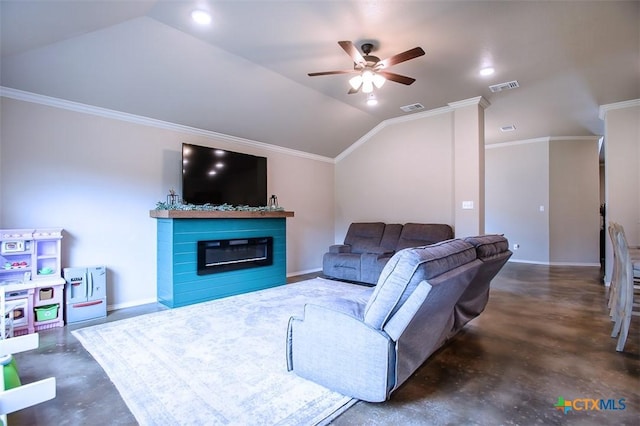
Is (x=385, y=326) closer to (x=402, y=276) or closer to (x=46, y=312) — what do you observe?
(x=402, y=276)

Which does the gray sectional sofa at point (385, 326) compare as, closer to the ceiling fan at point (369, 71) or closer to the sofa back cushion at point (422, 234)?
the ceiling fan at point (369, 71)

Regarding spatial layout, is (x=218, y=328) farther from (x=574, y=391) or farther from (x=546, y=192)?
(x=546, y=192)

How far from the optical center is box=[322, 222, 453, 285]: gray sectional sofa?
498 centimetres

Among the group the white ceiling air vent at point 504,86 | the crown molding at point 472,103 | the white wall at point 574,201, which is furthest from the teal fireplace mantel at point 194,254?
the white wall at point 574,201

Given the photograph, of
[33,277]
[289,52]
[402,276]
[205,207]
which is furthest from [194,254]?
[402,276]

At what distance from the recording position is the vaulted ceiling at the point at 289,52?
263 cm

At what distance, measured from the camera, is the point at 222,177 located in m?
4.52

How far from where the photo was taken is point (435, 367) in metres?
2.25

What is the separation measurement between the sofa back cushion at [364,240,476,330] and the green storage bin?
10.7 ft

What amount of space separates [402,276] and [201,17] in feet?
9.28

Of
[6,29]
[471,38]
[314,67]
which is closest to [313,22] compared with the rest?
[314,67]

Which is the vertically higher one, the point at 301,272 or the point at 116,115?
the point at 116,115

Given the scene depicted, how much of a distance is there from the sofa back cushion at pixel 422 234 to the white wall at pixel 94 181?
3.50m

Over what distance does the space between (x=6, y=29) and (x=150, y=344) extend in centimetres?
270
